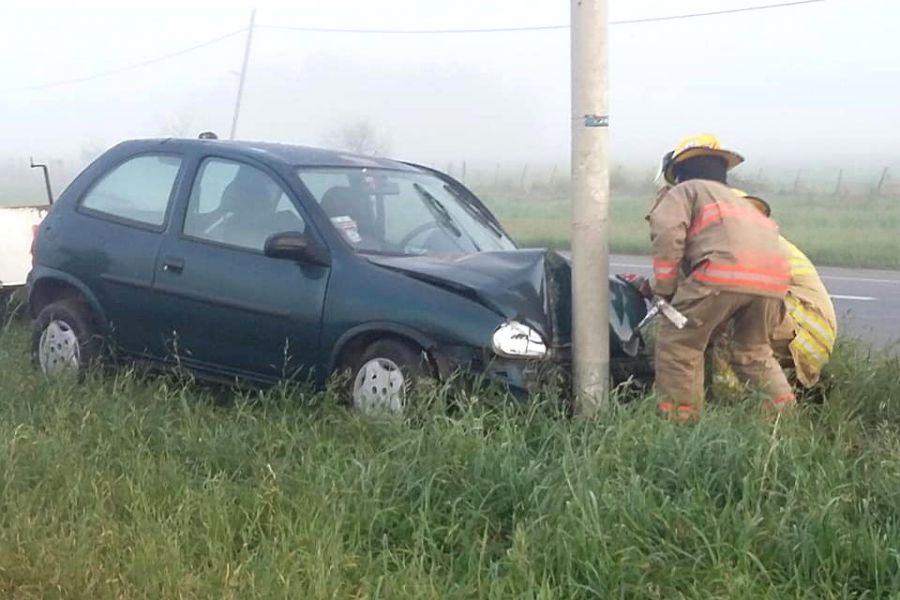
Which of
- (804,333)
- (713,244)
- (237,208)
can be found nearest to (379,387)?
(237,208)

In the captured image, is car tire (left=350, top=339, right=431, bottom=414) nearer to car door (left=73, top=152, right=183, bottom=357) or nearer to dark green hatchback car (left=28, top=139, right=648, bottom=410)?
dark green hatchback car (left=28, top=139, right=648, bottom=410)

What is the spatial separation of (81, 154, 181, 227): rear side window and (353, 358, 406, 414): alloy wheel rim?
178 centimetres

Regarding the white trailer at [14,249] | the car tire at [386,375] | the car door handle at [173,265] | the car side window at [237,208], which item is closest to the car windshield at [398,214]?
the car side window at [237,208]

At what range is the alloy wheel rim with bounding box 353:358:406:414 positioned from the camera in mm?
5414

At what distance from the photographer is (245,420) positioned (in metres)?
5.42

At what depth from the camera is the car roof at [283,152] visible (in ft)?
21.5

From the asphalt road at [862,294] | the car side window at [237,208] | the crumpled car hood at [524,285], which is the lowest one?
the asphalt road at [862,294]

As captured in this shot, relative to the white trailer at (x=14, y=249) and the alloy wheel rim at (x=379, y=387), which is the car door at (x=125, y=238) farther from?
the white trailer at (x=14, y=249)

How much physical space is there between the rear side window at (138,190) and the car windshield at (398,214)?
3.03 feet

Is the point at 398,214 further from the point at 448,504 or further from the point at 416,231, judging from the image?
the point at 448,504

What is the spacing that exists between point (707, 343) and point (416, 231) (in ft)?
5.79

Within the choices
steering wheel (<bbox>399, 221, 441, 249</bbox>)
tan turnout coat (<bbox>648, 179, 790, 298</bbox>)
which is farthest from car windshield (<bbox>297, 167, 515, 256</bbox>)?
tan turnout coat (<bbox>648, 179, 790, 298</bbox>)

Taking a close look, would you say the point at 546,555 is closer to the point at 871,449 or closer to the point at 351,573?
the point at 351,573

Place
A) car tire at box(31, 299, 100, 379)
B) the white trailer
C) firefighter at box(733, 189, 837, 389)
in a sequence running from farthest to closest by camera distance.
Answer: the white trailer < car tire at box(31, 299, 100, 379) < firefighter at box(733, 189, 837, 389)
